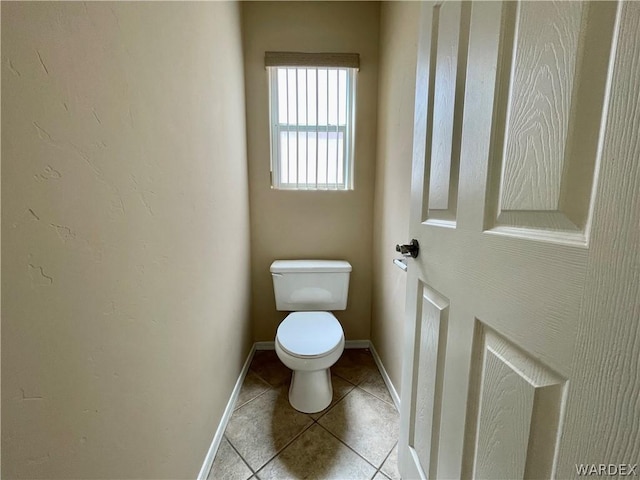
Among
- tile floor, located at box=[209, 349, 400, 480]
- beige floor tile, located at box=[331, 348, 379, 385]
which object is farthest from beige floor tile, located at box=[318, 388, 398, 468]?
beige floor tile, located at box=[331, 348, 379, 385]

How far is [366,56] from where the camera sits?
5.48 feet

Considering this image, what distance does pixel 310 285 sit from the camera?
5.56 ft

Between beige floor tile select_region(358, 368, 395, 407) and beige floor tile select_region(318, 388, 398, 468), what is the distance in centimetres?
3

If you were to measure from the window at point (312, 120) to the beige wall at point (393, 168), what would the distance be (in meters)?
0.23

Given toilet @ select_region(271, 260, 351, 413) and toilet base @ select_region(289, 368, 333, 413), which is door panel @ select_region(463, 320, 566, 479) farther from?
toilet base @ select_region(289, 368, 333, 413)

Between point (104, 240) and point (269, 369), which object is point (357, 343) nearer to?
point (269, 369)

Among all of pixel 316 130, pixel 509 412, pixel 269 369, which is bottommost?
pixel 269 369

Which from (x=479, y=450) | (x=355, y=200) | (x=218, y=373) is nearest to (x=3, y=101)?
(x=479, y=450)

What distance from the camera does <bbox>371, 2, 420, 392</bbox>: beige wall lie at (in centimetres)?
125

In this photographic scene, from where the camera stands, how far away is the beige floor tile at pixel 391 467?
105 centimetres

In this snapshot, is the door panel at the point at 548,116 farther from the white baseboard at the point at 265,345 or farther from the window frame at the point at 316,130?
the white baseboard at the point at 265,345

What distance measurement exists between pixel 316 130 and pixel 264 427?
179 cm

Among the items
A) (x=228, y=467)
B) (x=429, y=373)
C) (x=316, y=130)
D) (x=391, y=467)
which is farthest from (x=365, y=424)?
(x=316, y=130)

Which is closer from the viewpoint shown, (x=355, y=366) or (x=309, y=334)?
(x=309, y=334)
